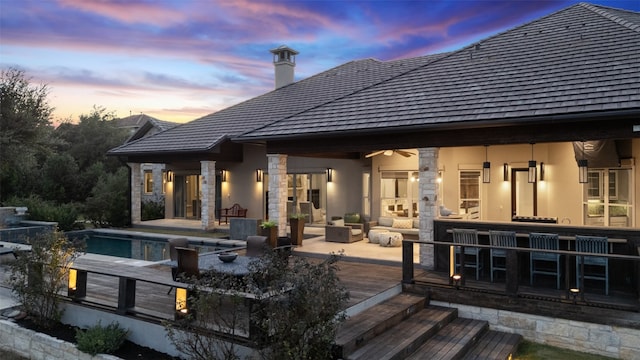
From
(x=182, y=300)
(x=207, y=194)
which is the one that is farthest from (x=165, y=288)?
(x=207, y=194)

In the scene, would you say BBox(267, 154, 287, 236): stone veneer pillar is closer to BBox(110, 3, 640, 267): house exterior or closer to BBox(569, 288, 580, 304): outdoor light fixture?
BBox(110, 3, 640, 267): house exterior

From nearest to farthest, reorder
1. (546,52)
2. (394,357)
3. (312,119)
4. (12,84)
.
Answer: (394,357), (546,52), (312,119), (12,84)

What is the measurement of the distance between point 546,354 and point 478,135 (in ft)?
13.7

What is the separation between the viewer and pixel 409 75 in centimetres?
1167

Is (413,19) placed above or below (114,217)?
above

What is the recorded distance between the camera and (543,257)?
732 cm

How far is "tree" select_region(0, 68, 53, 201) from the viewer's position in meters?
15.7

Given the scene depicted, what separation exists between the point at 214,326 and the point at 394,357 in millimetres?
2330

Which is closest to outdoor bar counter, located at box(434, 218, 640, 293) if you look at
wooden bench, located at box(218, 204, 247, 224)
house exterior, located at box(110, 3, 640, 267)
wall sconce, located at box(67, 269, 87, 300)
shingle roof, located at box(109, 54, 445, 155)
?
house exterior, located at box(110, 3, 640, 267)

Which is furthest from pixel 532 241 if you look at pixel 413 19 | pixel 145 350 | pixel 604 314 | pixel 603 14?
pixel 413 19

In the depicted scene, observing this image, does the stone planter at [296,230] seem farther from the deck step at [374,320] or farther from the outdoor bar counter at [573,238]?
the deck step at [374,320]

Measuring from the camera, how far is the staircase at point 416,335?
539cm

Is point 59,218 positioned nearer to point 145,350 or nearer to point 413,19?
point 145,350

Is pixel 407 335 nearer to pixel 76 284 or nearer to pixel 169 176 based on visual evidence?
pixel 76 284
